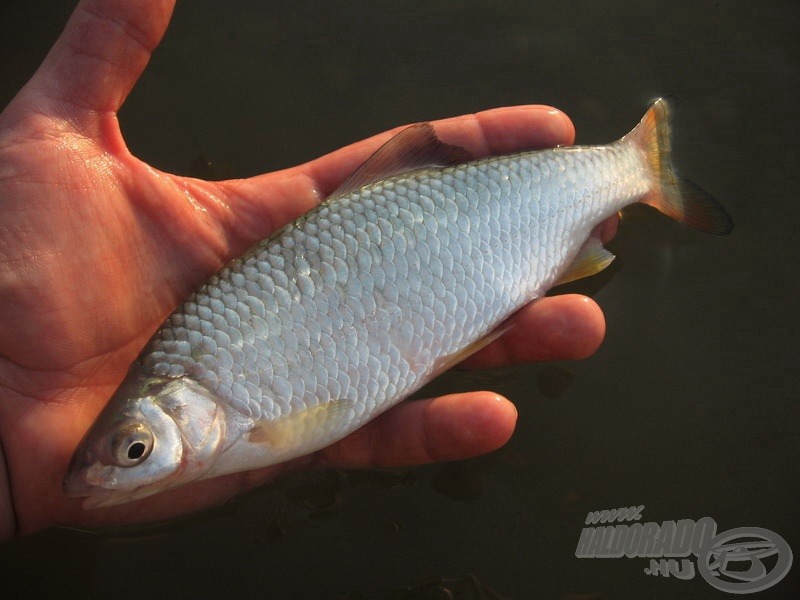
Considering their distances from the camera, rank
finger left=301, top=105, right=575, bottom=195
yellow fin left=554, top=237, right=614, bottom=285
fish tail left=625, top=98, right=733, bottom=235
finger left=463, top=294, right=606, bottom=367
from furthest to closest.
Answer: finger left=301, top=105, right=575, bottom=195 → fish tail left=625, top=98, right=733, bottom=235 → yellow fin left=554, top=237, right=614, bottom=285 → finger left=463, top=294, right=606, bottom=367

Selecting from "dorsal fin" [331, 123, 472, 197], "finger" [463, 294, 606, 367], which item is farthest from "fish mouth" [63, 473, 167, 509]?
"finger" [463, 294, 606, 367]

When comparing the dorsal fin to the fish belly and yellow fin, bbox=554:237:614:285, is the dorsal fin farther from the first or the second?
yellow fin, bbox=554:237:614:285

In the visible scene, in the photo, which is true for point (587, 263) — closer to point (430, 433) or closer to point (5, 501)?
point (430, 433)

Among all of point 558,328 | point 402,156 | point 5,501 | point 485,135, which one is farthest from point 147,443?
point 485,135

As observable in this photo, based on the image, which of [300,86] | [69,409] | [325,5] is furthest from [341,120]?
[69,409]

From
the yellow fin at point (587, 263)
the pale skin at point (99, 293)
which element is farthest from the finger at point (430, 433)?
the yellow fin at point (587, 263)

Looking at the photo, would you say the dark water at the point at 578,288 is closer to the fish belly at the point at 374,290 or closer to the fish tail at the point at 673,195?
the fish tail at the point at 673,195

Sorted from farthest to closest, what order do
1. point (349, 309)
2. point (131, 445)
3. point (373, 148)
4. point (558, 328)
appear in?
point (373, 148) → point (558, 328) → point (349, 309) → point (131, 445)
